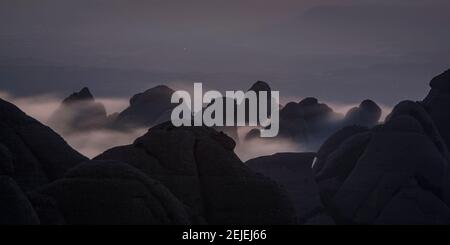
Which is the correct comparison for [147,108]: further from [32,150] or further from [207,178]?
[207,178]

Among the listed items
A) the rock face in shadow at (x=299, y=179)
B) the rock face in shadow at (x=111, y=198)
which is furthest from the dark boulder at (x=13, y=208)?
the rock face in shadow at (x=299, y=179)

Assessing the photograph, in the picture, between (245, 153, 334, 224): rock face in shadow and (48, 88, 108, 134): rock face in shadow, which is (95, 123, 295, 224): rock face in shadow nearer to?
(245, 153, 334, 224): rock face in shadow

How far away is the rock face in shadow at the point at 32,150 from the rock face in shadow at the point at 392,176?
26205 mm

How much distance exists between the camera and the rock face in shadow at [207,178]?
157 feet

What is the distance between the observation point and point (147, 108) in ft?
417

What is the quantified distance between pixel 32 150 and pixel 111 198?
12565 mm

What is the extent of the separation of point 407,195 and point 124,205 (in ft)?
115

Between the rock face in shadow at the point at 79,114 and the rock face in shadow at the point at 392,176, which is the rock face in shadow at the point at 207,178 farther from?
the rock face in shadow at the point at 79,114

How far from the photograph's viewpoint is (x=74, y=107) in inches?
5192

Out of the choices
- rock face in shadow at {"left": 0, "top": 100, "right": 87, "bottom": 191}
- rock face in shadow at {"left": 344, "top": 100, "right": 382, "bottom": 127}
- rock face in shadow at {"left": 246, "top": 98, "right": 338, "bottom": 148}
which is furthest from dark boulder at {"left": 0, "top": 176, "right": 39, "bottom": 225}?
rock face in shadow at {"left": 344, "top": 100, "right": 382, "bottom": 127}

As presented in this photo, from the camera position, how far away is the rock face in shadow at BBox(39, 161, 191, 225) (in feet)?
131
